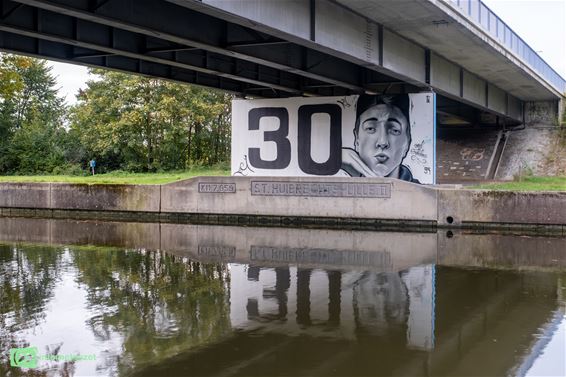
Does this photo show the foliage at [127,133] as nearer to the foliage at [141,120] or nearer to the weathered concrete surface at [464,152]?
the foliage at [141,120]

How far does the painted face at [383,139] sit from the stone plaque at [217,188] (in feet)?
21.6

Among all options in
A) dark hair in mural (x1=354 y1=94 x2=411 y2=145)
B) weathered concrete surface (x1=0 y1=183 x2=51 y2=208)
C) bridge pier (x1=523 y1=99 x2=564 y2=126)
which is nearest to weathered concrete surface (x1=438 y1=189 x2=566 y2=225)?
dark hair in mural (x1=354 y1=94 x2=411 y2=145)

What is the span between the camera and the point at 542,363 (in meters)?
7.46

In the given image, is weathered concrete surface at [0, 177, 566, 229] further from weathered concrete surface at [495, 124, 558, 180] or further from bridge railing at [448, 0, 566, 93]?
weathered concrete surface at [495, 124, 558, 180]

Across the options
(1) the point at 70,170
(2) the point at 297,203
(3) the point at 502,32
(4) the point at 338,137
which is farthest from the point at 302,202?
(1) the point at 70,170

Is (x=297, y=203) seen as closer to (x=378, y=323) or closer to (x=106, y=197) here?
(x=106, y=197)

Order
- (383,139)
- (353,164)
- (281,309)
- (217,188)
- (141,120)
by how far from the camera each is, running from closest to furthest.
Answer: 1. (281,309)
2. (217,188)
3. (383,139)
4. (353,164)
5. (141,120)

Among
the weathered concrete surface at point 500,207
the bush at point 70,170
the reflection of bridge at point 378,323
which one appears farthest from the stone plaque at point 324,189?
the bush at point 70,170

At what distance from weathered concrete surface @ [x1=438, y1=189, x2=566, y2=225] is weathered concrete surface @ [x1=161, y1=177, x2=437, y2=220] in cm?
56

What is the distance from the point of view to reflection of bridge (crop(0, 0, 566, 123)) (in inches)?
639

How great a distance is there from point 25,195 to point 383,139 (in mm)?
16785

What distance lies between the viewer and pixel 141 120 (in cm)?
4947

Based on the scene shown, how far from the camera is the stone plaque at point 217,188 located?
26.7m

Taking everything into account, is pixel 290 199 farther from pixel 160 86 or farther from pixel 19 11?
pixel 160 86
